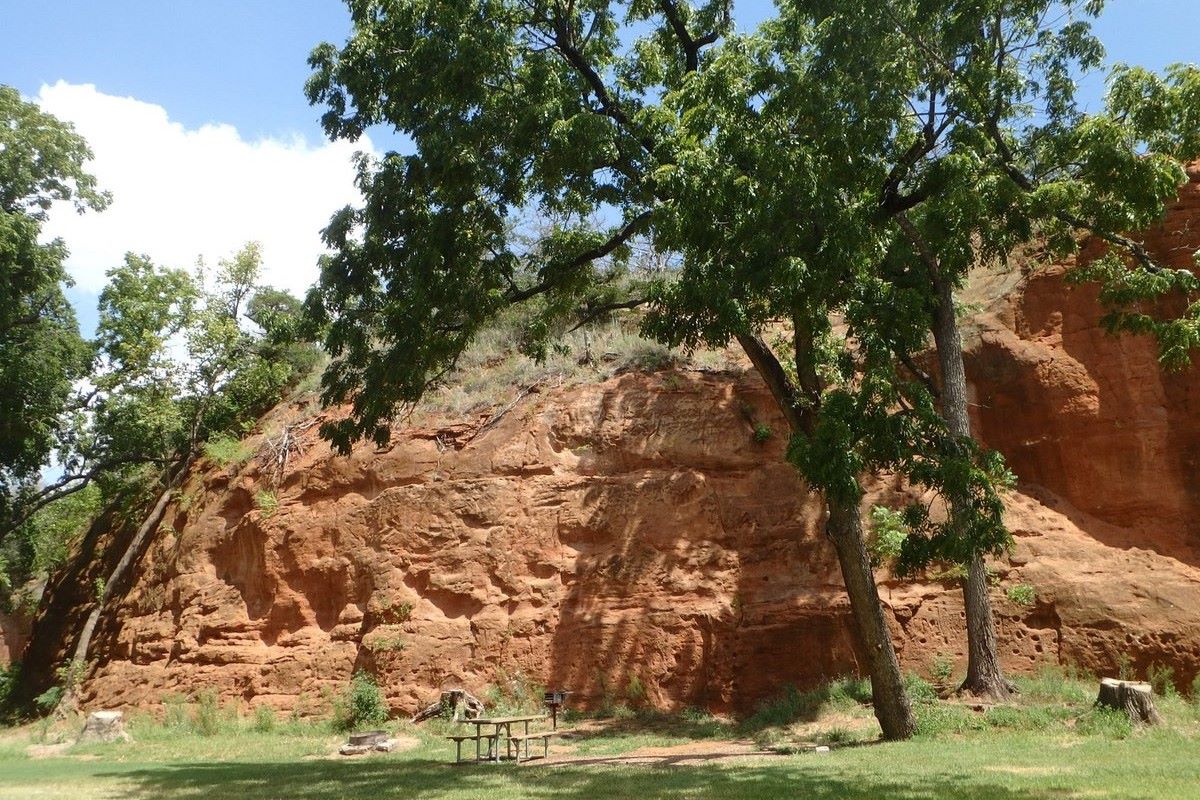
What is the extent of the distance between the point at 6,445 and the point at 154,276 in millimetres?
6088

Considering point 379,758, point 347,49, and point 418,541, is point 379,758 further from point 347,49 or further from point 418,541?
point 347,49

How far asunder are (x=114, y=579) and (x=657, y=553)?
43.4 feet

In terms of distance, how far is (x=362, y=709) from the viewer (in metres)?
18.3

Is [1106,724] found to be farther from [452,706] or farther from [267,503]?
[267,503]

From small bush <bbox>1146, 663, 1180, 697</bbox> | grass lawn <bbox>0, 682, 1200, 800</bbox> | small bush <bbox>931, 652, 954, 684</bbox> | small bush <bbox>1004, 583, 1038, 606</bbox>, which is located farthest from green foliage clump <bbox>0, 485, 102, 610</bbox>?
small bush <bbox>1146, 663, 1180, 697</bbox>

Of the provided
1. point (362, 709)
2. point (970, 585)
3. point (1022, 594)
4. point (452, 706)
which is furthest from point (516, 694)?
point (1022, 594)

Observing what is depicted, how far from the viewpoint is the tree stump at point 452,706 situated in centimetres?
1741

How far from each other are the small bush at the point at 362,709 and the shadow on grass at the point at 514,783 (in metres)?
4.39

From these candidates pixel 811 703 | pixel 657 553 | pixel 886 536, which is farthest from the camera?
pixel 657 553

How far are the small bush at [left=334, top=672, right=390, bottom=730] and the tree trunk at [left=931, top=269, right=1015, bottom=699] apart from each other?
416 inches

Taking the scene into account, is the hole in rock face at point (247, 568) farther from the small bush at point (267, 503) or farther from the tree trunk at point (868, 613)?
the tree trunk at point (868, 613)

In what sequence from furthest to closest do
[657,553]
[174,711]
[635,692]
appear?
[174,711]
[657,553]
[635,692]

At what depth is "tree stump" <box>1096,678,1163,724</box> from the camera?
1330cm

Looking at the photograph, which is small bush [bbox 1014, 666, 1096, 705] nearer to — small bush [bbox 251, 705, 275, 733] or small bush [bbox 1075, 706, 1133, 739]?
small bush [bbox 1075, 706, 1133, 739]
